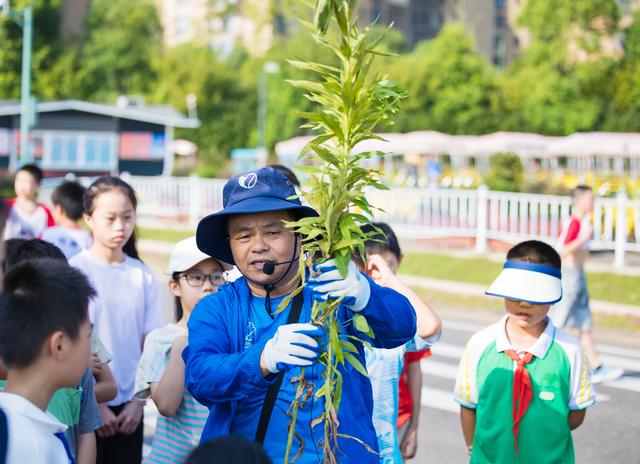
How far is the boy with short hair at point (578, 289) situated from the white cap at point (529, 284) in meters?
5.70

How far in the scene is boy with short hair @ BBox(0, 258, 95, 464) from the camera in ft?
8.46

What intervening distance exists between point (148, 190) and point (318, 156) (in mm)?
23895

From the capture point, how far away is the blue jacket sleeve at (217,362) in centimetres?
279

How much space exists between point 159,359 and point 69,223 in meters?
3.51

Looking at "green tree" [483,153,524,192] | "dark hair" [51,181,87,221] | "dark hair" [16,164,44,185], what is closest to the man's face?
"dark hair" [51,181,87,221]

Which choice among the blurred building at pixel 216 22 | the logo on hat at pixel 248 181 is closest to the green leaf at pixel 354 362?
the logo on hat at pixel 248 181

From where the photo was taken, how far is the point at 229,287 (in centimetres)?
314

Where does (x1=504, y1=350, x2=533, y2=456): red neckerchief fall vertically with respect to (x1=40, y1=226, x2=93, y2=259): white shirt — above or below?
below

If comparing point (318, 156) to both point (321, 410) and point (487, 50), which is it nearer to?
A: point (321, 410)

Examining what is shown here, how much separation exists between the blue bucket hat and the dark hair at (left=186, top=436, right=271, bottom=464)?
1.29 metres

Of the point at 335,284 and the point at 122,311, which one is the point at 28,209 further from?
the point at 335,284

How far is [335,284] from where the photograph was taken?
8.89 feet

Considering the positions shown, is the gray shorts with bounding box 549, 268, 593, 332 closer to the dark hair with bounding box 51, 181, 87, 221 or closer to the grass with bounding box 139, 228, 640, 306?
the grass with bounding box 139, 228, 640, 306

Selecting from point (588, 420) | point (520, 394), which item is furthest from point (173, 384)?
point (588, 420)
